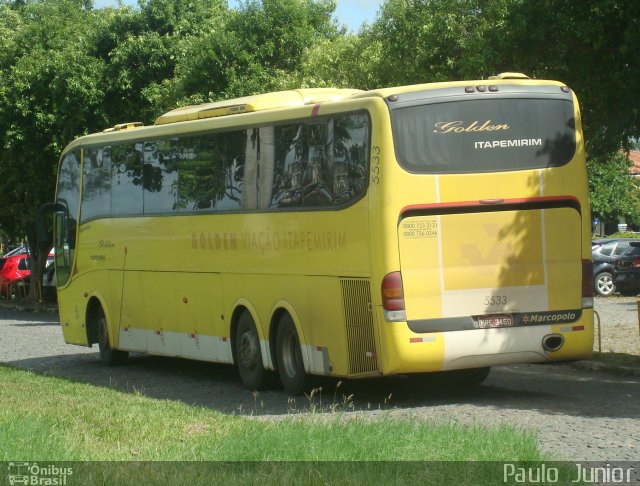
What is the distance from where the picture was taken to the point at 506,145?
14.2m

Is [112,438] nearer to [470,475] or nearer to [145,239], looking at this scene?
[470,475]

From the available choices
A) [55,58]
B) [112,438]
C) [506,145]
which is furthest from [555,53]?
[55,58]

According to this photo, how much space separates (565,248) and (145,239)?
24.0ft

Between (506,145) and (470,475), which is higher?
(506,145)

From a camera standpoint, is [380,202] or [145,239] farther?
[145,239]

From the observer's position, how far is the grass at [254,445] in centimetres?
890

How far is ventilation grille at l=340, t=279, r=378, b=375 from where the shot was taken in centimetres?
1395

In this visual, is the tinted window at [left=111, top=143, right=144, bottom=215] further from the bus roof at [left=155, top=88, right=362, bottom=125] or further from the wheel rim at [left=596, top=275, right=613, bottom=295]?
the wheel rim at [left=596, top=275, right=613, bottom=295]

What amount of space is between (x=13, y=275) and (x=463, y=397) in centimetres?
3750

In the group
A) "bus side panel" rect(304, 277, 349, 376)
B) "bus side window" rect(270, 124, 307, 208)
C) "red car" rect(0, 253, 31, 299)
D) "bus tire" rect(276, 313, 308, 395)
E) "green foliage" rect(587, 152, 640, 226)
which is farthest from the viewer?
"green foliage" rect(587, 152, 640, 226)

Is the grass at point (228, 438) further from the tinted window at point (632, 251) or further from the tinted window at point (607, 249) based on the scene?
the tinted window at point (607, 249)

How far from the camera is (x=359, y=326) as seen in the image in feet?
46.5

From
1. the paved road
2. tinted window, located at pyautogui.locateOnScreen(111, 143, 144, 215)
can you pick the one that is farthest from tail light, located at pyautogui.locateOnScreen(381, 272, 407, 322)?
tinted window, located at pyautogui.locateOnScreen(111, 143, 144, 215)

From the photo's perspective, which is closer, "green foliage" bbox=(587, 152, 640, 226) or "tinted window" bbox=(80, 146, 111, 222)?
"tinted window" bbox=(80, 146, 111, 222)
